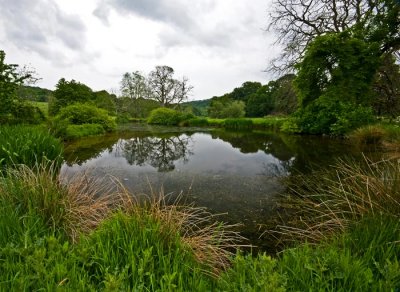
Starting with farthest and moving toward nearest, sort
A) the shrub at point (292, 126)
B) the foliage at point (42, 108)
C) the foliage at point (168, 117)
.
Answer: the foliage at point (168, 117) < the shrub at point (292, 126) < the foliage at point (42, 108)

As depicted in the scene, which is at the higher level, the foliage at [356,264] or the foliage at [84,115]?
the foliage at [84,115]

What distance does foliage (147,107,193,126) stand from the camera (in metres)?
36.4

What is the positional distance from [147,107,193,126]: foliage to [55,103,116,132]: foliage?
15.1m

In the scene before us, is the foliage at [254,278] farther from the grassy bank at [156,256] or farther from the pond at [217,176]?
the pond at [217,176]

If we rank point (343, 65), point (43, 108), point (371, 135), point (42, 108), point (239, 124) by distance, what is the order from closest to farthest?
point (371, 135)
point (343, 65)
point (239, 124)
point (42, 108)
point (43, 108)

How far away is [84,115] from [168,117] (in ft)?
58.5

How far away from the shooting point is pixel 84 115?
2011 centimetres

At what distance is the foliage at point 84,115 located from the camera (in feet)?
64.0

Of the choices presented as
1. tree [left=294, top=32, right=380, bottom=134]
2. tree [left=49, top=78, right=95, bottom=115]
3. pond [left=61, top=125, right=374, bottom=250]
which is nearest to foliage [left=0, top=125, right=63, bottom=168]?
pond [left=61, top=125, right=374, bottom=250]

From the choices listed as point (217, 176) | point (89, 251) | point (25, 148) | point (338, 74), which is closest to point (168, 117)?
point (338, 74)

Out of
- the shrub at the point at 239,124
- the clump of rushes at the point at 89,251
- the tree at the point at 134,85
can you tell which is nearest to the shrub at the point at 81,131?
the clump of rushes at the point at 89,251

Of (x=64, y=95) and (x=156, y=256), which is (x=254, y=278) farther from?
(x=64, y=95)

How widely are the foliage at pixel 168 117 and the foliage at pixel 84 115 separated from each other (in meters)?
15.1

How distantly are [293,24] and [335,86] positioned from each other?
5.95 metres
